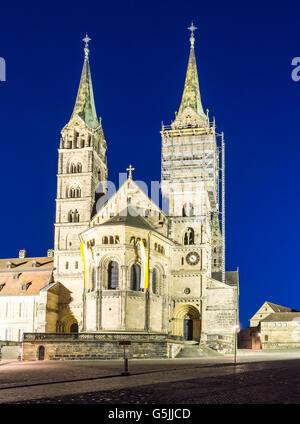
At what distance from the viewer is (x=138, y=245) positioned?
58688mm

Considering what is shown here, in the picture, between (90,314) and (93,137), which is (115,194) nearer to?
(93,137)

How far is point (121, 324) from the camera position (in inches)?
2180

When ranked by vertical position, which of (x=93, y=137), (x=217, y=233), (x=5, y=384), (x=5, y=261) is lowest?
(x=5, y=384)

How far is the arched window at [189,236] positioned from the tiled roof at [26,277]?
17.6 meters

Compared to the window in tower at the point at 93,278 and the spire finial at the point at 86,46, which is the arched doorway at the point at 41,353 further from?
the spire finial at the point at 86,46

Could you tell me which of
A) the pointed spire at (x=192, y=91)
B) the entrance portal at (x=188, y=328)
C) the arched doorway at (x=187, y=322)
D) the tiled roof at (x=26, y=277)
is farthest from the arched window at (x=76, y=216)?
the pointed spire at (x=192, y=91)

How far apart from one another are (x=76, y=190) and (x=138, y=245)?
15.4 meters

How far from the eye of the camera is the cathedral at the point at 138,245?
57.6 meters

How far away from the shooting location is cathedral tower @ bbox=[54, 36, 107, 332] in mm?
66812

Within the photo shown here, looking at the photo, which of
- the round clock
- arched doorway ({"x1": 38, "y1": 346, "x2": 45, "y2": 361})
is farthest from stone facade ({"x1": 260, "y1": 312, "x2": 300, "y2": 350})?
arched doorway ({"x1": 38, "y1": 346, "x2": 45, "y2": 361})
